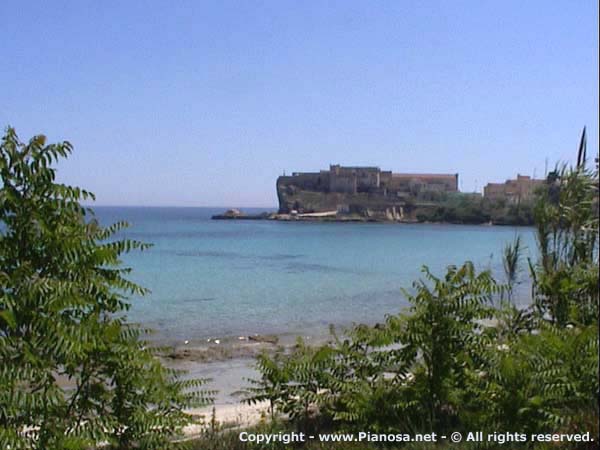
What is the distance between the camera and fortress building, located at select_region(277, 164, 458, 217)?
132m

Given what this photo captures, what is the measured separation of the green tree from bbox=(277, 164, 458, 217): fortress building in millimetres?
123901

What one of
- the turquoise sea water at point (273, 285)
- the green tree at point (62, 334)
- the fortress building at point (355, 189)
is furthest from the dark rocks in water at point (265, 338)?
the fortress building at point (355, 189)

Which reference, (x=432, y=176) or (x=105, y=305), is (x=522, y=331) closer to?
(x=105, y=305)

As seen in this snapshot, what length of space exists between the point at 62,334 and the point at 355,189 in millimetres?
133155

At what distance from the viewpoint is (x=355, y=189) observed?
13625 cm

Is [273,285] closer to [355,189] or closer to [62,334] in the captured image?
[62,334]

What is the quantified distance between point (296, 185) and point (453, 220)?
39315 millimetres

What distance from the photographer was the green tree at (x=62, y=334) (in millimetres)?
3938

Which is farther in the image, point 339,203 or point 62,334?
point 339,203

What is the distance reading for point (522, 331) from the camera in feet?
25.4

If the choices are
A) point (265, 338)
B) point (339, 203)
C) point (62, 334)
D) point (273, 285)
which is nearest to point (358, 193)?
point (339, 203)

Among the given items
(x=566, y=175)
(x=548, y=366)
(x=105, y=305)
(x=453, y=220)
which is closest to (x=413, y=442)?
(x=548, y=366)

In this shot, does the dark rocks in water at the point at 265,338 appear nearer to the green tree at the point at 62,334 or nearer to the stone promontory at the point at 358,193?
the green tree at the point at 62,334

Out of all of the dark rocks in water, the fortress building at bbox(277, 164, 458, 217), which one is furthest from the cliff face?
the dark rocks in water
